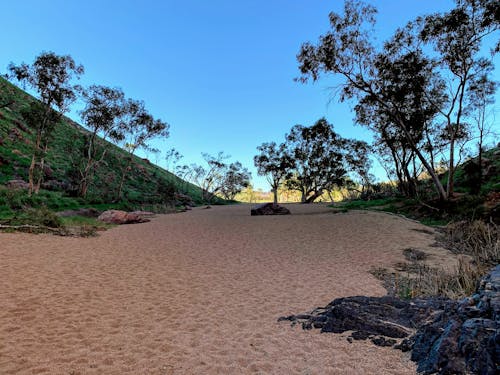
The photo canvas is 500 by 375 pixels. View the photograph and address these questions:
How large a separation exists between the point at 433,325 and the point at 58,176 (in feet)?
128

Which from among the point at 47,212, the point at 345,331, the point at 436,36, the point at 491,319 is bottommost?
the point at 345,331

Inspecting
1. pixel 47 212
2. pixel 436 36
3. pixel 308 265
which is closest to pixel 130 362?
pixel 308 265

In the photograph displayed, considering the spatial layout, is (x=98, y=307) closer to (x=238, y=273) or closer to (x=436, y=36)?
(x=238, y=273)

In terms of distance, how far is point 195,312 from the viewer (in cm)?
611

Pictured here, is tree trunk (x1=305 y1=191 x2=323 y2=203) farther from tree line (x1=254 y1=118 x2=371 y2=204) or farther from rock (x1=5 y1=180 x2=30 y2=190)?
rock (x1=5 y1=180 x2=30 y2=190)

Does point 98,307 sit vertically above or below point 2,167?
below

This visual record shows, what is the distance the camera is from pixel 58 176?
108 ft

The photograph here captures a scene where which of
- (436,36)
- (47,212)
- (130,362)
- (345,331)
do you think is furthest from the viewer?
(436,36)

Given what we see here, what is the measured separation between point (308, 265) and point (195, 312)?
558cm

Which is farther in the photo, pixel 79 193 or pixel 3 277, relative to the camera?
pixel 79 193

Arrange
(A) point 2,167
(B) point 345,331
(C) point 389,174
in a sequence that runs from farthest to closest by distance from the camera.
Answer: (C) point 389,174, (A) point 2,167, (B) point 345,331

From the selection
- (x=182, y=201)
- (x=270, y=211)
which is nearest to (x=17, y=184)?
(x=270, y=211)

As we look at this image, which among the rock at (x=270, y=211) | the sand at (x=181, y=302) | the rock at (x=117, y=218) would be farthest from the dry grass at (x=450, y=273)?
the rock at (x=117, y=218)

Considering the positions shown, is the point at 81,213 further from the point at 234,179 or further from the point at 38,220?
the point at 234,179
